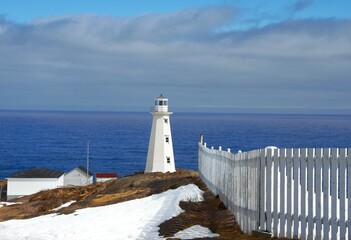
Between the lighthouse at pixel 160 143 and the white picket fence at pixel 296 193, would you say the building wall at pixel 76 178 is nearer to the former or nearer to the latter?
the lighthouse at pixel 160 143

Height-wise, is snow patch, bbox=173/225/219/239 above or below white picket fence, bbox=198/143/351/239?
below

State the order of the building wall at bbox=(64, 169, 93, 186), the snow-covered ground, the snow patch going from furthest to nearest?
1. the building wall at bbox=(64, 169, 93, 186)
2. the snow-covered ground
3. the snow patch

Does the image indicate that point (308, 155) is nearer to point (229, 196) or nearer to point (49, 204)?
point (229, 196)

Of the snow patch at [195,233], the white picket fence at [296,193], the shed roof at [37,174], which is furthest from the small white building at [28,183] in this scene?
the white picket fence at [296,193]

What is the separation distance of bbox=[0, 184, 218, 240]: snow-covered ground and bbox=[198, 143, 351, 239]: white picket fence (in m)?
1.50

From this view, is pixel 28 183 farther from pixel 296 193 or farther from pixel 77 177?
pixel 296 193

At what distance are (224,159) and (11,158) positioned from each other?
10328cm

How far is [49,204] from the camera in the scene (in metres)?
28.0

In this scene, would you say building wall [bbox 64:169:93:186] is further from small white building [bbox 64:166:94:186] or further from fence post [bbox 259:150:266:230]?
fence post [bbox 259:150:266:230]

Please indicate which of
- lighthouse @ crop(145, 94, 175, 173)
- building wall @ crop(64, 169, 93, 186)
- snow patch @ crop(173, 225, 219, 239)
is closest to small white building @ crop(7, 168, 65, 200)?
building wall @ crop(64, 169, 93, 186)

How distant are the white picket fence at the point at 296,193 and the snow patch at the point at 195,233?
0.79 meters

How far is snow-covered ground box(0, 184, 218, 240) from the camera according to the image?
1443 cm

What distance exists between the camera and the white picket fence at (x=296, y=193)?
10328 millimetres

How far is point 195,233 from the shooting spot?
13.4 metres
